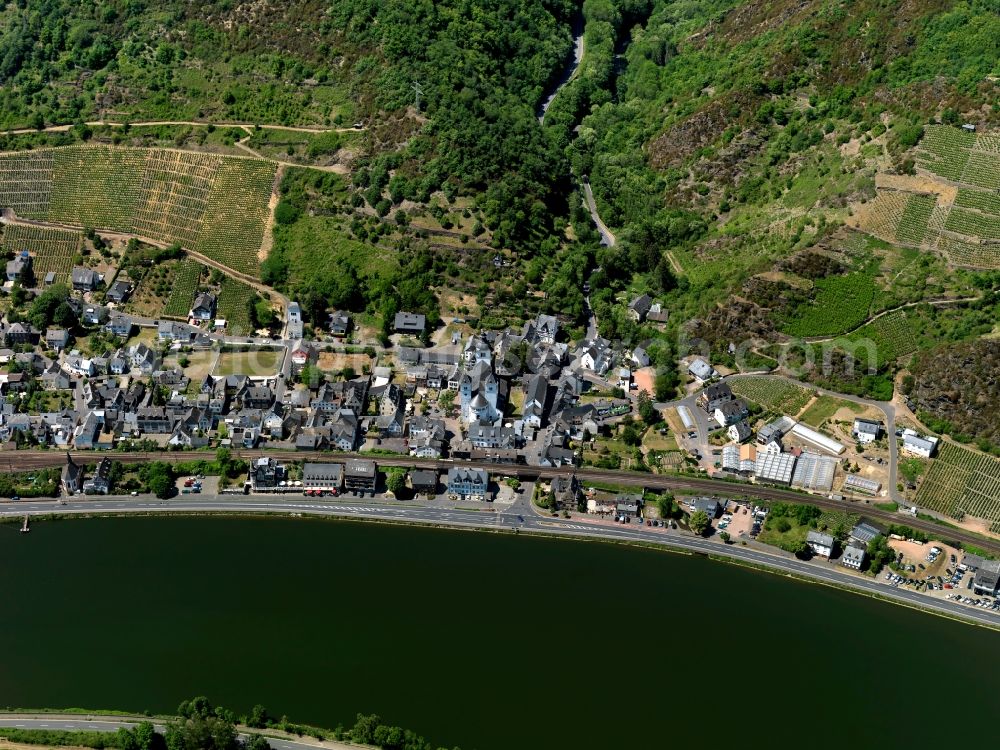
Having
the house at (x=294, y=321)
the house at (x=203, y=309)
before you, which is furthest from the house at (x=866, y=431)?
the house at (x=203, y=309)

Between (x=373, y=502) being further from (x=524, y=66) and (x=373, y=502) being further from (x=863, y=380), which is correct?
(x=524, y=66)

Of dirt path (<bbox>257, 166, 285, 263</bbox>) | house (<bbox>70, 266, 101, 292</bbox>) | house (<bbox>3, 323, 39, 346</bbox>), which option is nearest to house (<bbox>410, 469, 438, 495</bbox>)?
dirt path (<bbox>257, 166, 285, 263</bbox>)

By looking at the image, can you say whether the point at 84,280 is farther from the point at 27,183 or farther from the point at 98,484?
the point at 98,484

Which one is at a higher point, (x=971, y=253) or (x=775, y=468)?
(x=971, y=253)

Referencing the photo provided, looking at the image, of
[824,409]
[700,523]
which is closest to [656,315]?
[824,409]

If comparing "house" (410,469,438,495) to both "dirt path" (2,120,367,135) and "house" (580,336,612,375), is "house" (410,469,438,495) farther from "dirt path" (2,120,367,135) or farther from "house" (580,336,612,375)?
"dirt path" (2,120,367,135)

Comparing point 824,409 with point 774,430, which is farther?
point 824,409

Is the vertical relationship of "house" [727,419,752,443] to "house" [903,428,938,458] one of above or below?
below
